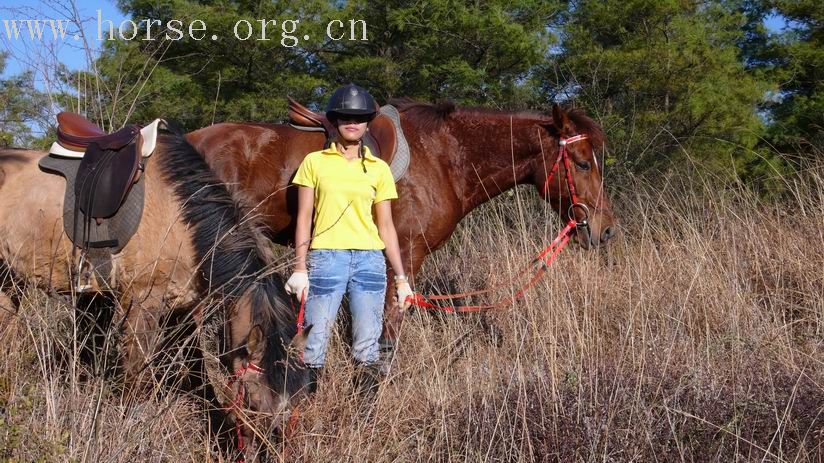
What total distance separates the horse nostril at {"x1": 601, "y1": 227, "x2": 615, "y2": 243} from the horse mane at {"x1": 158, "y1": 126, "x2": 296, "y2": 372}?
2645 millimetres

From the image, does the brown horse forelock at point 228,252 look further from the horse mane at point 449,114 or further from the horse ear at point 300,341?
the horse mane at point 449,114

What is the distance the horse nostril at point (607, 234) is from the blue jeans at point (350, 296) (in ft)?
7.11

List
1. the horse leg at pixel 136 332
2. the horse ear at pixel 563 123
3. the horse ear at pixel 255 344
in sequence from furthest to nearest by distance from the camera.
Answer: the horse ear at pixel 563 123, the horse leg at pixel 136 332, the horse ear at pixel 255 344

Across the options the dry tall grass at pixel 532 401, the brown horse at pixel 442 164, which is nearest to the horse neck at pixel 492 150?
the brown horse at pixel 442 164

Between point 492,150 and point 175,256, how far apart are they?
243 centimetres

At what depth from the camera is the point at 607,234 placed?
5.01 metres

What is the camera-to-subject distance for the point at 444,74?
11.1 m

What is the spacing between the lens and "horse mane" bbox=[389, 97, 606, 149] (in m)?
4.84

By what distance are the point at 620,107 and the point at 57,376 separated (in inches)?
376

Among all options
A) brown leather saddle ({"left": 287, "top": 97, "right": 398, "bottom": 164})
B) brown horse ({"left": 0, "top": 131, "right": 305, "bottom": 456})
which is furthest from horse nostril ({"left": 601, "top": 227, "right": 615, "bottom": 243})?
brown horse ({"left": 0, "top": 131, "right": 305, "bottom": 456})

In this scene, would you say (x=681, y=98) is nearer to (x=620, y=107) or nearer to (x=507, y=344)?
(x=620, y=107)

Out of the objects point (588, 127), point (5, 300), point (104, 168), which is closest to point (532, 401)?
point (104, 168)

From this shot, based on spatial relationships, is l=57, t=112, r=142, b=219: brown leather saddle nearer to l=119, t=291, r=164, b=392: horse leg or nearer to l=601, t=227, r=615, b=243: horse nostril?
l=119, t=291, r=164, b=392: horse leg

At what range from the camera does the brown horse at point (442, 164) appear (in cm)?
439
